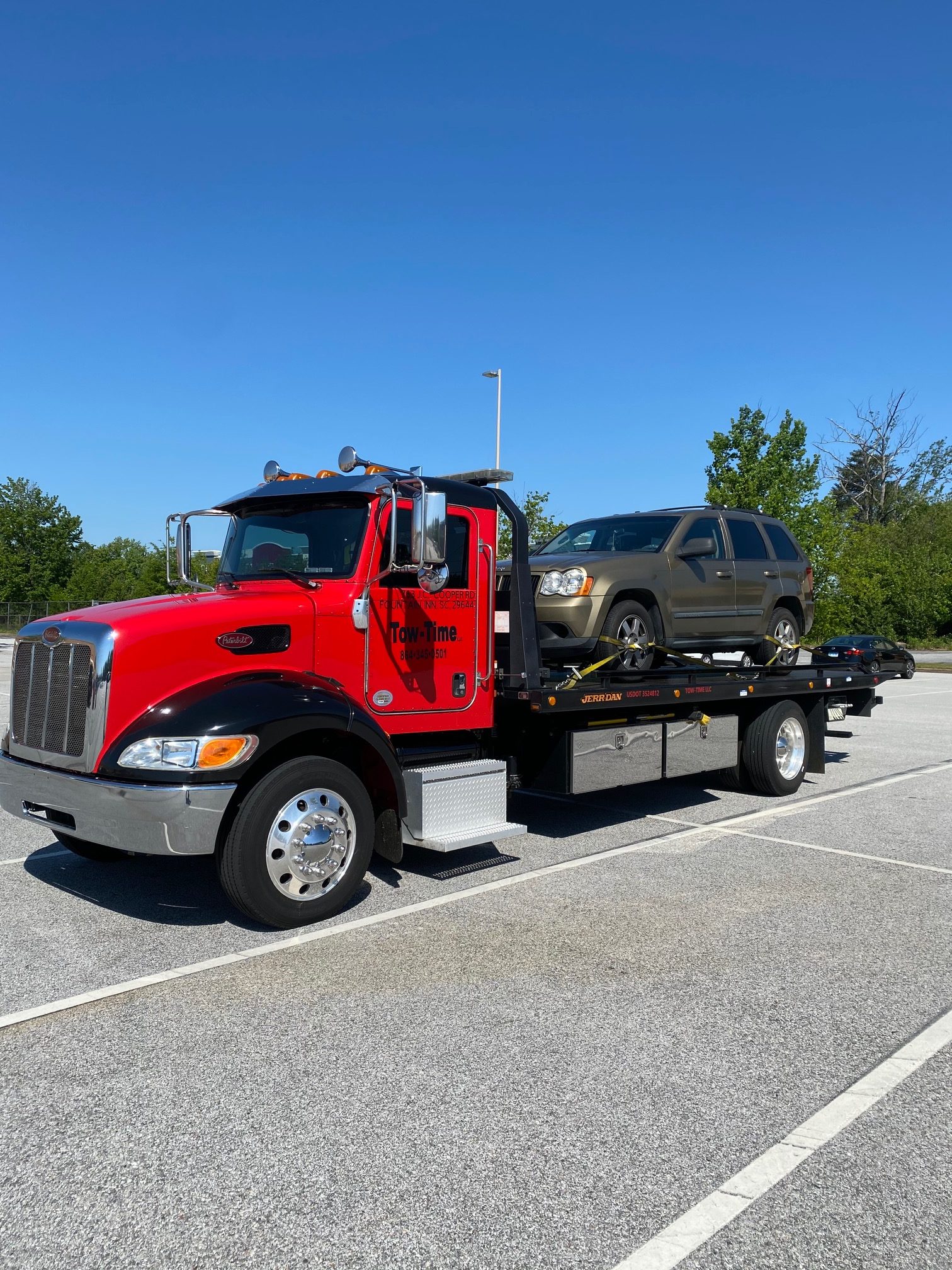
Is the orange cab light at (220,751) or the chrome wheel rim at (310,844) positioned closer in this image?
the orange cab light at (220,751)

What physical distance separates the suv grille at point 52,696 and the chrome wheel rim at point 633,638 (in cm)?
422

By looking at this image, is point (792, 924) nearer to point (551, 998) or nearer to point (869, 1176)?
point (551, 998)

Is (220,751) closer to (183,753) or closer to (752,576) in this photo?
(183,753)

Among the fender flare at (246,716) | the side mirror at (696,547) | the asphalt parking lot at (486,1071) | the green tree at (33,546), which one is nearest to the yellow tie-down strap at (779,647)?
the side mirror at (696,547)

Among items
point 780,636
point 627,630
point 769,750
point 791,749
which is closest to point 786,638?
point 780,636

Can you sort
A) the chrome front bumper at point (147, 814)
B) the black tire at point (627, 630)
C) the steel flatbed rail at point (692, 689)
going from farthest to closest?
1. the black tire at point (627, 630)
2. the steel flatbed rail at point (692, 689)
3. the chrome front bumper at point (147, 814)

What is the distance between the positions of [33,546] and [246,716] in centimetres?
7785

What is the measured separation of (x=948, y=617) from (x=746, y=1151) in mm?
56548

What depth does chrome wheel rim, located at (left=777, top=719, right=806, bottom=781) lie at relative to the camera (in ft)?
31.0

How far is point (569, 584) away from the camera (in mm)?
7848

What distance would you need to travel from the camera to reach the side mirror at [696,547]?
27.8 ft

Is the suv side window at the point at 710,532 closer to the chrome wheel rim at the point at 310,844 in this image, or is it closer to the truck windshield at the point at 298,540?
the truck windshield at the point at 298,540

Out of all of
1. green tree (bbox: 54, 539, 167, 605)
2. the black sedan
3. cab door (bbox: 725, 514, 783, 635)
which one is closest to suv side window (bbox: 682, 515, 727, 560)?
cab door (bbox: 725, 514, 783, 635)

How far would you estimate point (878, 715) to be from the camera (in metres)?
17.5
